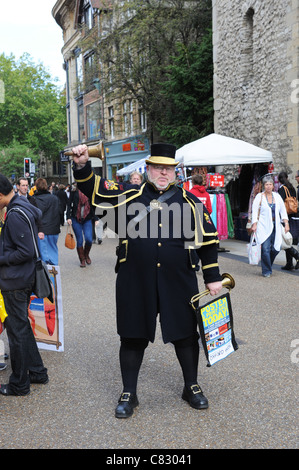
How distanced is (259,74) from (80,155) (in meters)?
15.0

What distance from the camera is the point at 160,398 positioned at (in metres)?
4.18

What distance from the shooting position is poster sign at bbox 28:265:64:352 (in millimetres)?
5082

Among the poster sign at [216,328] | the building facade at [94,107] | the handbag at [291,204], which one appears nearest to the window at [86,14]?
the building facade at [94,107]

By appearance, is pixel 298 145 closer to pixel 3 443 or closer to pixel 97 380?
pixel 97 380

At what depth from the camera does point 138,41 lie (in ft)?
78.2

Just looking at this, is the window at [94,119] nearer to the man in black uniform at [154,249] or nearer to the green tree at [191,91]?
the green tree at [191,91]

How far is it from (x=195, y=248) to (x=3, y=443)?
A: 177cm

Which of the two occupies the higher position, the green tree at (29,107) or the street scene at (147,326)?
the green tree at (29,107)

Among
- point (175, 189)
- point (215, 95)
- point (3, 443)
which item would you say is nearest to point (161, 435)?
point (3, 443)

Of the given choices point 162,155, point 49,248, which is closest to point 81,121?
point 49,248

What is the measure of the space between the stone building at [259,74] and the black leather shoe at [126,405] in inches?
A: 475

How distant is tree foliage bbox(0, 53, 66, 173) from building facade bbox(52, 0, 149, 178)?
3175 millimetres

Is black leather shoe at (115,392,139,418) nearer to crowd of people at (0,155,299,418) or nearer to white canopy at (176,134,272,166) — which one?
crowd of people at (0,155,299,418)

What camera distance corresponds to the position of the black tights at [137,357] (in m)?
3.98
